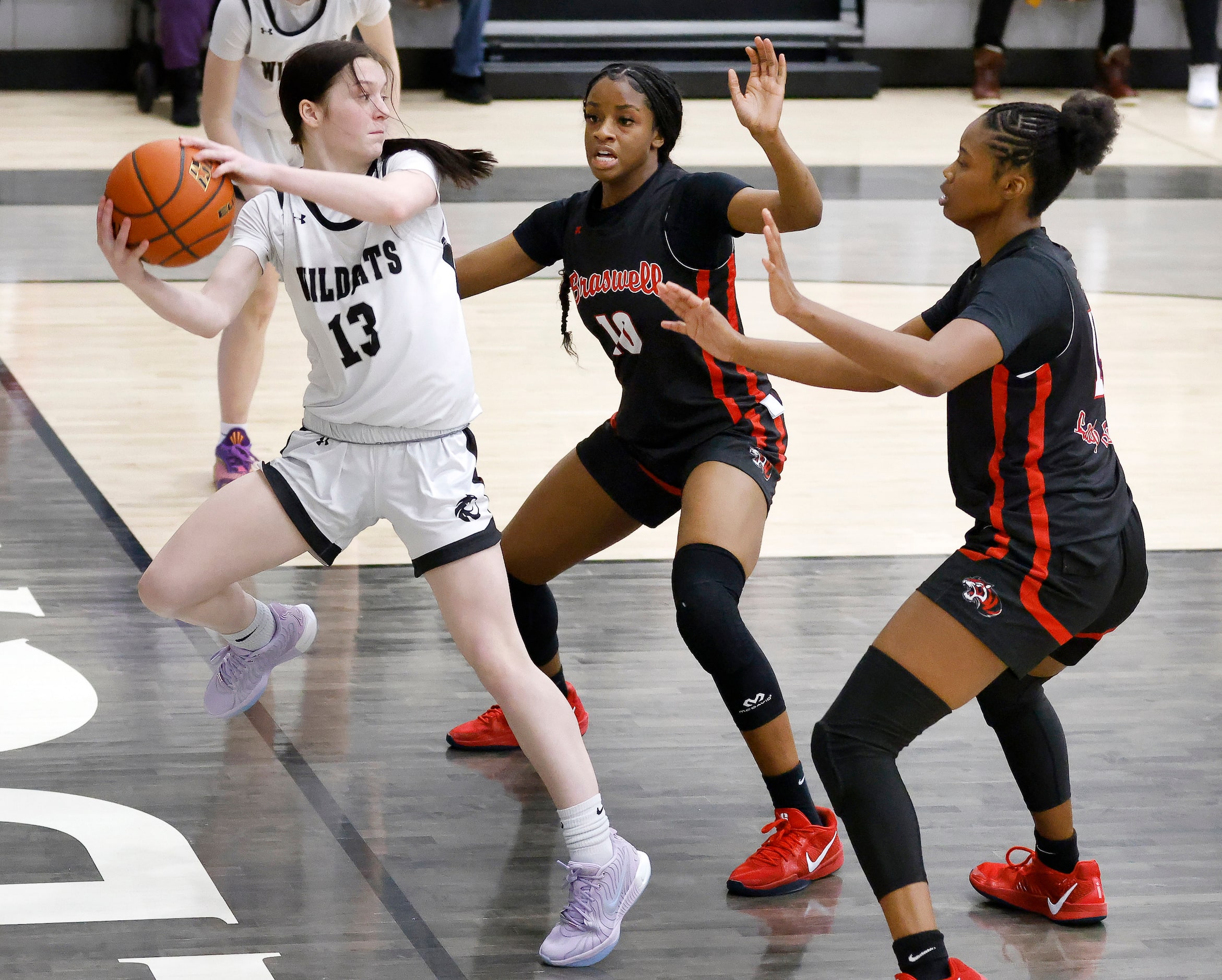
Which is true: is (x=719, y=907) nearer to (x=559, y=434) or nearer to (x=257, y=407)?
(x=559, y=434)

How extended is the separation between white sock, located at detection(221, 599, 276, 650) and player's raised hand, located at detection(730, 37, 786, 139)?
4.51 feet

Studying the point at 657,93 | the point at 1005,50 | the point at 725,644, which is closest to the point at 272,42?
the point at 657,93

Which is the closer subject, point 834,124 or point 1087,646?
point 1087,646

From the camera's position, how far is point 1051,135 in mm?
2801

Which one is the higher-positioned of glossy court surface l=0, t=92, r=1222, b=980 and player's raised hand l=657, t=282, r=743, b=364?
player's raised hand l=657, t=282, r=743, b=364

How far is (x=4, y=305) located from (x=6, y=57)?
18.3 ft

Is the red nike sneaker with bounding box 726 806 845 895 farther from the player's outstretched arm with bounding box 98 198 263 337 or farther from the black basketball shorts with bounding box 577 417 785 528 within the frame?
the player's outstretched arm with bounding box 98 198 263 337

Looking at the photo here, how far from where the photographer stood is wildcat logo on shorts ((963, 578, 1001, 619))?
280 centimetres

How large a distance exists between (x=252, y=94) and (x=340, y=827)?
267cm

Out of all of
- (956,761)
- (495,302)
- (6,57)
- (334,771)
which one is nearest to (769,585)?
(956,761)

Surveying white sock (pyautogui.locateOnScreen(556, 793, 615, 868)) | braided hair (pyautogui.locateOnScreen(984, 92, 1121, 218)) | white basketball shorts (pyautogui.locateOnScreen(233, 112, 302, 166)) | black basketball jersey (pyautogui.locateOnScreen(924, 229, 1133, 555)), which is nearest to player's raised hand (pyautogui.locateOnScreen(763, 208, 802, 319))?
black basketball jersey (pyautogui.locateOnScreen(924, 229, 1133, 555))

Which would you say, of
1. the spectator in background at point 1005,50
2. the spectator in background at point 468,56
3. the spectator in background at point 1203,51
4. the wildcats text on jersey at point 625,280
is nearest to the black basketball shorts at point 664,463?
the wildcats text on jersey at point 625,280

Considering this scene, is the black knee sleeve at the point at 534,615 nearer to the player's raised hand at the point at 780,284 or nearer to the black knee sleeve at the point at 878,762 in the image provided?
the black knee sleeve at the point at 878,762

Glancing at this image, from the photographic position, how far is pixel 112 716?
388 centimetres
